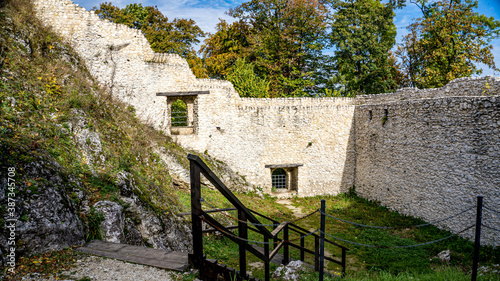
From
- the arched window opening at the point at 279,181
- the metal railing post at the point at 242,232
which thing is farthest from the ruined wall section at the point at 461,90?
the metal railing post at the point at 242,232

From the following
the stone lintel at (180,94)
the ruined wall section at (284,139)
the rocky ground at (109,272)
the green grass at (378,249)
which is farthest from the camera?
the ruined wall section at (284,139)

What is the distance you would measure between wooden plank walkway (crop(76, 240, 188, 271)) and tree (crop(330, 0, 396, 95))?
1981 cm

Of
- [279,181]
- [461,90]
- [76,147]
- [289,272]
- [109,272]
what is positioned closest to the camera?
[109,272]

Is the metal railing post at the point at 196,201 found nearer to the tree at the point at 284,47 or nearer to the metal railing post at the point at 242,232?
the metal railing post at the point at 242,232

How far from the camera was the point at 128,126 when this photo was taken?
935 cm

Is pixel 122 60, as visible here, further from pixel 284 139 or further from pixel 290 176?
pixel 290 176

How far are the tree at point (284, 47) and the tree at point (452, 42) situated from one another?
23.3 ft

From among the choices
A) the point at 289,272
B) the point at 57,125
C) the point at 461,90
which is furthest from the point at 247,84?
the point at 289,272

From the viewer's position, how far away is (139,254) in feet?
14.9

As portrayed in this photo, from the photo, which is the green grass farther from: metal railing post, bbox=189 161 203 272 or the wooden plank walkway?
metal railing post, bbox=189 161 203 272

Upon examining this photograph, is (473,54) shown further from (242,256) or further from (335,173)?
(242,256)

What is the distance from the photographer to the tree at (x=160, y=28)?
80.3ft

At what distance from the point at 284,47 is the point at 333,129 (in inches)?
Result: 385

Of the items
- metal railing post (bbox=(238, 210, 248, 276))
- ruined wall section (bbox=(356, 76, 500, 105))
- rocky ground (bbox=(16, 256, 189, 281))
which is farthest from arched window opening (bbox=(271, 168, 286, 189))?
rocky ground (bbox=(16, 256, 189, 281))
